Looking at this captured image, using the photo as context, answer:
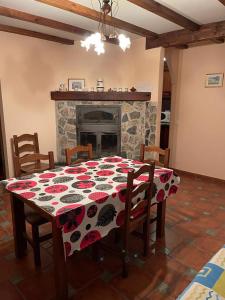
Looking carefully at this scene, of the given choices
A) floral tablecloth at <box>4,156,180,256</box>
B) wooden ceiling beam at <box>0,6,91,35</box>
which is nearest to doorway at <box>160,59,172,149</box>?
wooden ceiling beam at <box>0,6,91,35</box>

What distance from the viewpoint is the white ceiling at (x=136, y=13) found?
2.59m

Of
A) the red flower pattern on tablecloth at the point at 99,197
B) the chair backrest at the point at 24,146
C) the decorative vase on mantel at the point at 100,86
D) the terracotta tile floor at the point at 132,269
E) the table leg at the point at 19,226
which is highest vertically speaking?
the decorative vase on mantel at the point at 100,86

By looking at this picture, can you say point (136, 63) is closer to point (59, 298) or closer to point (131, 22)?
point (131, 22)

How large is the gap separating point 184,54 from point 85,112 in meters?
2.18

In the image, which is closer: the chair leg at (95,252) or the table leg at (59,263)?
the table leg at (59,263)

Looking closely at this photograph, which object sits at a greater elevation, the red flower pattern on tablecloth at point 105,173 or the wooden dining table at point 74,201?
the red flower pattern on tablecloth at point 105,173

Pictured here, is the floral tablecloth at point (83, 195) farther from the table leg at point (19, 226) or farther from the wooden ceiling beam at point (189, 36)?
the wooden ceiling beam at point (189, 36)

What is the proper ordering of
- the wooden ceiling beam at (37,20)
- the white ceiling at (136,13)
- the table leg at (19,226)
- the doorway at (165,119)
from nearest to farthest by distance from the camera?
the table leg at (19,226), the white ceiling at (136,13), the wooden ceiling beam at (37,20), the doorway at (165,119)

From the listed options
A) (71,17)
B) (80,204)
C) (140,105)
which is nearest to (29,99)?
(71,17)

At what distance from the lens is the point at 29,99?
152 inches

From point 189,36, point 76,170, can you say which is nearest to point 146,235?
point 76,170

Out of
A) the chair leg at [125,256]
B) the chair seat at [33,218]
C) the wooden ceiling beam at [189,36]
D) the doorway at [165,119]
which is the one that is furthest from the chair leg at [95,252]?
the doorway at [165,119]

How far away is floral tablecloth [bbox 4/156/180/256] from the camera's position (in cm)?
155

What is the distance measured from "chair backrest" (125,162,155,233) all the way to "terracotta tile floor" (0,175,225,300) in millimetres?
432
